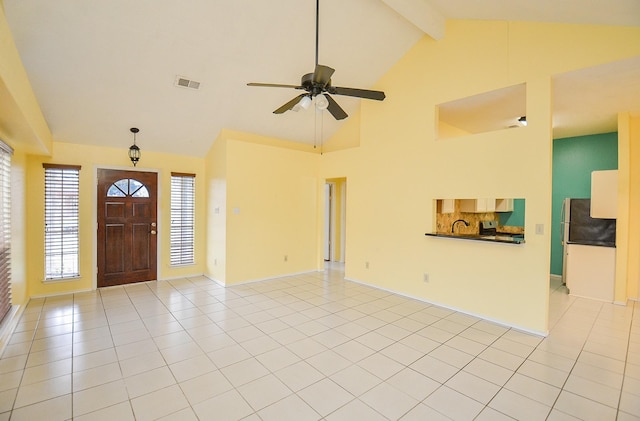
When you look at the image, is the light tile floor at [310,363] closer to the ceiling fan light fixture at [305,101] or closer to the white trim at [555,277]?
the white trim at [555,277]

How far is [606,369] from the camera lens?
2.61m

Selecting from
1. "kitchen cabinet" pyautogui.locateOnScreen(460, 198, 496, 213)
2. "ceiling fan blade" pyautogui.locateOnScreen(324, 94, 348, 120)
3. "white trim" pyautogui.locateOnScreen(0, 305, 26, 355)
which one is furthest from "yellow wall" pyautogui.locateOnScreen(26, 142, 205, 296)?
"kitchen cabinet" pyautogui.locateOnScreen(460, 198, 496, 213)

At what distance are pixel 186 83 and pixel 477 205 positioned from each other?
4843 mm

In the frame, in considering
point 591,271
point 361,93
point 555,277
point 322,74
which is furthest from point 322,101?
point 555,277

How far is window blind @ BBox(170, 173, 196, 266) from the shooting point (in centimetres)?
559

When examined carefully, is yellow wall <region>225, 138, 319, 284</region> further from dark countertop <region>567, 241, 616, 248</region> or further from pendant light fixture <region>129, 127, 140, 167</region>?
dark countertop <region>567, 241, 616, 248</region>

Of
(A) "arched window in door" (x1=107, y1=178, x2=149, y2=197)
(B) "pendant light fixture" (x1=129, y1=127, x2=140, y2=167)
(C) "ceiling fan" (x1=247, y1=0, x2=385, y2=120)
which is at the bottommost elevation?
(A) "arched window in door" (x1=107, y1=178, x2=149, y2=197)

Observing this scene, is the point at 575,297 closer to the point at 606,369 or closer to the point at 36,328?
the point at 606,369

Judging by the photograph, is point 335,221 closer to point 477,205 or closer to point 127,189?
point 477,205

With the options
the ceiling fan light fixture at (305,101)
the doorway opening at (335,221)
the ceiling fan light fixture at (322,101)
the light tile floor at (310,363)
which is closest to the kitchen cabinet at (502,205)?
the light tile floor at (310,363)

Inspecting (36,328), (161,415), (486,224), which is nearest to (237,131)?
(36,328)

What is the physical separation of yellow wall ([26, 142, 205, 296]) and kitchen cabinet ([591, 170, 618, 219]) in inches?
267

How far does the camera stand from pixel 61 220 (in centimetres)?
459

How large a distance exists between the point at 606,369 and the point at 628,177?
Answer: 3.26 meters
